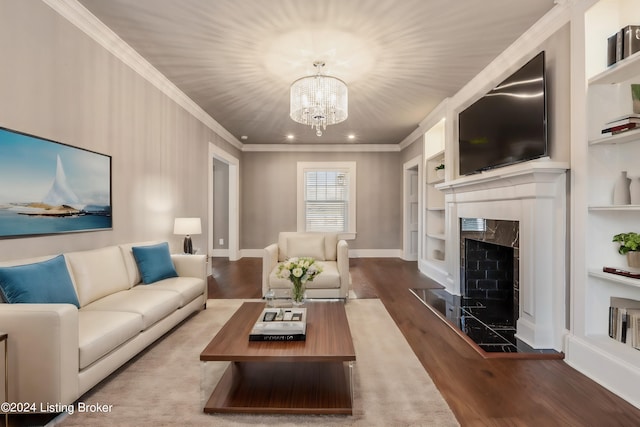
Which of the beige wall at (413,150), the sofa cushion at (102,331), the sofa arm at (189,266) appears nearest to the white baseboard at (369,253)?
the beige wall at (413,150)

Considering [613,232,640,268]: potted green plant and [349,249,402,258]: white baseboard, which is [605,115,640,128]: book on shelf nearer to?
[613,232,640,268]: potted green plant

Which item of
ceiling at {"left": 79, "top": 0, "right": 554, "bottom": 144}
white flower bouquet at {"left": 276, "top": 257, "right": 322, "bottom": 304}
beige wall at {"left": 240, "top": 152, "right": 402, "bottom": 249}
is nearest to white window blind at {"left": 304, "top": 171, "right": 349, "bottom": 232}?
beige wall at {"left": 240, "top": 152, "right": 402, "bottom": 249}

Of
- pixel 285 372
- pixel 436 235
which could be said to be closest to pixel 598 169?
pixel 285 372

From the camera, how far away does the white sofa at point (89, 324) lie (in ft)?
5.15

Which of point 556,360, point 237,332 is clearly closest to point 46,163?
point 237,332

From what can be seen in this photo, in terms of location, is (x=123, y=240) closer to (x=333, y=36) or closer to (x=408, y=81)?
(x=333, y=36)

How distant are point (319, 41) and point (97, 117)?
7.20ft

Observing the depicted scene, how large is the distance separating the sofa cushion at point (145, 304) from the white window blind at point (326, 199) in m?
4.75

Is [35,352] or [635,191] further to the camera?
[635,191]

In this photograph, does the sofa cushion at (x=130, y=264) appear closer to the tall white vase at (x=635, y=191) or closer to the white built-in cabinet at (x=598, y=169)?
the white built-in cabinet at (x=598, y=169)

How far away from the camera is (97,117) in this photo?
2838mm

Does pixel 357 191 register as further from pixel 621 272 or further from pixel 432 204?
pixel 621 272

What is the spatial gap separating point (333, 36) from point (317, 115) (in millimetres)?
803

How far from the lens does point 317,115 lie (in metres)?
3.42
